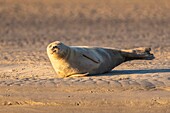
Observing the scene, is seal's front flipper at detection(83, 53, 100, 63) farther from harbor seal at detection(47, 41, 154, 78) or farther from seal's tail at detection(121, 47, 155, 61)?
seal's tail at detection(121, 47, 155, 61)

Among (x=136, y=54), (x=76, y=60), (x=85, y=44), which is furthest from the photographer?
(x=85, y=44)

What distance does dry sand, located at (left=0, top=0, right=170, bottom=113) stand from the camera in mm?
7348

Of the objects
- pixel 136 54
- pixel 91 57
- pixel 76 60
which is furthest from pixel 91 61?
pixel 136 54

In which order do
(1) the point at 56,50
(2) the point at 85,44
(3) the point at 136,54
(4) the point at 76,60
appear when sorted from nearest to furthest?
(1) the point at 56,50 → (4) the point at 76,60 → (3) the point at 136,54 → (2) the point at 85,44

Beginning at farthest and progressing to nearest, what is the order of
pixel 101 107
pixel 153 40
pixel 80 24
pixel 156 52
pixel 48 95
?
pixel 80 24, pixel 153 40, pixel 156 52, pixel 48 95, pixel 101 107

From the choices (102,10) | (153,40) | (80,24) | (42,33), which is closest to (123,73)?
(153,40)

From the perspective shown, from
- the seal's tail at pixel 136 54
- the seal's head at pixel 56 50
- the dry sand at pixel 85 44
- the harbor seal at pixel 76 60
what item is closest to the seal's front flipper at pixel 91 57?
the harbor seal at pixel 76 60

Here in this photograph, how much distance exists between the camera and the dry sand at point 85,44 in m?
7.35

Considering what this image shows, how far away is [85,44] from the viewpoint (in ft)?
51.1

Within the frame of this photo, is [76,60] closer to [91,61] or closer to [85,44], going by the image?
[91,61]

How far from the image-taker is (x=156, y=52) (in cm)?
1315

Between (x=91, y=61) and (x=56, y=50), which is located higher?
(x=56, y=50)

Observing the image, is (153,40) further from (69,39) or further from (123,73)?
(123,73)

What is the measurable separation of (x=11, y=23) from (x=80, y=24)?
2.23 metres
